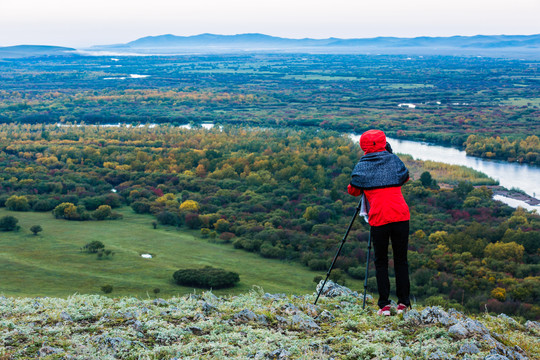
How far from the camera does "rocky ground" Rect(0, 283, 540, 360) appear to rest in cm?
600

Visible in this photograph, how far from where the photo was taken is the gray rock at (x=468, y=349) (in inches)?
231

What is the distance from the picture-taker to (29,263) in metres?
29.8

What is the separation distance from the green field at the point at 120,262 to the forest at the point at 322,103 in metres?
47.2

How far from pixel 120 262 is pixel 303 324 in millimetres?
25682

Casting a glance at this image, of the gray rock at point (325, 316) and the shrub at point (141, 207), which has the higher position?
the gray rock at point (325, 316)

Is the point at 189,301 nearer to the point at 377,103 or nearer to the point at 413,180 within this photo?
the point at 413,180

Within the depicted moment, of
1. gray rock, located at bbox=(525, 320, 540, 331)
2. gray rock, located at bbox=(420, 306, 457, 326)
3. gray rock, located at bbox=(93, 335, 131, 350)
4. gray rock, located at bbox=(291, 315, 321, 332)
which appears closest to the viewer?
gray rock, located at bbox=(93, 335, 131, 350)

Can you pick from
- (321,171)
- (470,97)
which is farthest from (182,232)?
(470,97)

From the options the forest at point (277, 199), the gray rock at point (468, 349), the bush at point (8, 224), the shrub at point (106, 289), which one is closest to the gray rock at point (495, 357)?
the gray rock at point (468, 349)

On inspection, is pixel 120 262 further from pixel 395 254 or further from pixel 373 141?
pixel 373 141

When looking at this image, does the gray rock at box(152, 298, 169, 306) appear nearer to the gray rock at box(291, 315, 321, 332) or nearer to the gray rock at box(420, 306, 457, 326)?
the gray rock at box(291, 315, 321, 332)

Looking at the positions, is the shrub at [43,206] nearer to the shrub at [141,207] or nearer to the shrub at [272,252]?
the shrub at [141,207]

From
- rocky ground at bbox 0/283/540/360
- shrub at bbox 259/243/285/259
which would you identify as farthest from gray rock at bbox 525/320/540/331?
shrub at bbox 259/243/285/259

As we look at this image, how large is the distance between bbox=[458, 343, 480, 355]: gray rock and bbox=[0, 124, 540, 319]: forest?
9650mm
